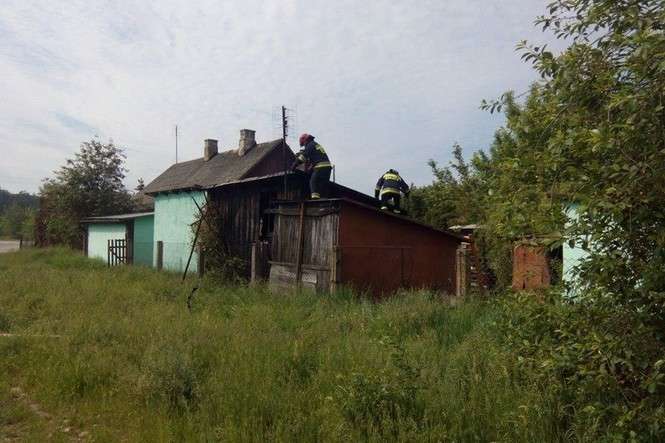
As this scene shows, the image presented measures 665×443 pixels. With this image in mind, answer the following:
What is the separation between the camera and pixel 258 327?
23.7 ft

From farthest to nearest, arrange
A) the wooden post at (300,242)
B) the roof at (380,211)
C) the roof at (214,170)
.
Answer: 1. the roof at (214,170)
2. the wooden post at (300,242)
3. the roof at (380,211)

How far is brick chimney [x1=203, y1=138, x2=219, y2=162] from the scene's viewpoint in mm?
27953

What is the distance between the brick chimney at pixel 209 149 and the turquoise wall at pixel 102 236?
581 centimetres

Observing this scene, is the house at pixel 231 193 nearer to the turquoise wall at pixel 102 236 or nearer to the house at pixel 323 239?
the house at pixel 323 239

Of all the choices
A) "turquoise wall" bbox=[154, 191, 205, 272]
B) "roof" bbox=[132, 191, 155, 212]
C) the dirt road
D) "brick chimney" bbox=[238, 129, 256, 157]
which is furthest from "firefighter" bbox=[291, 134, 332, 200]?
the dirt road

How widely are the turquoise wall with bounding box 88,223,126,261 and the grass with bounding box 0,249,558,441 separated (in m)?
17.8

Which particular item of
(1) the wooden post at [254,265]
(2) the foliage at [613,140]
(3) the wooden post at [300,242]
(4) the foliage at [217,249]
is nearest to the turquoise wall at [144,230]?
(4) the foliage at [217,249]

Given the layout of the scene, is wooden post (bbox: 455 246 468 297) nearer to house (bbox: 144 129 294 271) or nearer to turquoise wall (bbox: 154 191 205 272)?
house (bbox: 144 129 294 271)

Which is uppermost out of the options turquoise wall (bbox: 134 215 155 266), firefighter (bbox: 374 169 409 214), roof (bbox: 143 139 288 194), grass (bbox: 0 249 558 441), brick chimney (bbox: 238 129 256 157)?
brick chimney (bbox: 238 129 256 157)

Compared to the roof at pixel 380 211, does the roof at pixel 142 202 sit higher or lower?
higher

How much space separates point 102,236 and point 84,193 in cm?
640

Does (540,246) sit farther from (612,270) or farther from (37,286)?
(37,286)

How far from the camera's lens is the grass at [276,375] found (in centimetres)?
400

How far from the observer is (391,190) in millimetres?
13211
